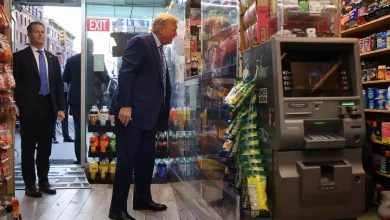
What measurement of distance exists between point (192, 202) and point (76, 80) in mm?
2827

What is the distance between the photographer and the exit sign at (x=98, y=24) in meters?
5.51

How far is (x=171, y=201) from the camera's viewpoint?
152 inches

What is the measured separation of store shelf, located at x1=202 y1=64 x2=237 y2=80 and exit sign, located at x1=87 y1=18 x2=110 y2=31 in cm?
257

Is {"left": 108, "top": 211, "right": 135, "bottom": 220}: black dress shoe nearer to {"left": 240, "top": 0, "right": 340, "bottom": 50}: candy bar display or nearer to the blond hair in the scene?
the blond hair

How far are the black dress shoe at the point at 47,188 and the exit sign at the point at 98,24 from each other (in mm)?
2320

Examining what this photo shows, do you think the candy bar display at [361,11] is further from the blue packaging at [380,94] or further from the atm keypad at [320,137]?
the atm keypad at [320,137]

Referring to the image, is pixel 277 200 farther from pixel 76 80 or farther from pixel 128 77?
pixel 76 80

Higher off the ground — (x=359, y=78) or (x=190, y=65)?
(x=190, y=65)

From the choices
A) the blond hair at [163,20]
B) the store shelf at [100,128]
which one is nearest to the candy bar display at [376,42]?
the blond hair at [163,20]

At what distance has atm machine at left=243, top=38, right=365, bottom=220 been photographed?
6.88 ft

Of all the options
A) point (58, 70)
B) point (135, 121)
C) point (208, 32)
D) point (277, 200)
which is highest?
point (208, 32)

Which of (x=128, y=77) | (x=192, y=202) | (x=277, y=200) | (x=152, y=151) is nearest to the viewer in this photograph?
(x=277, y=200)

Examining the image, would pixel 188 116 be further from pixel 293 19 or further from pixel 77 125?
pixel 77 125

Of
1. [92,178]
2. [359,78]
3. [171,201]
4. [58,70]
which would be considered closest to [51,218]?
[171,201]
